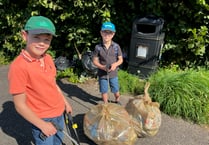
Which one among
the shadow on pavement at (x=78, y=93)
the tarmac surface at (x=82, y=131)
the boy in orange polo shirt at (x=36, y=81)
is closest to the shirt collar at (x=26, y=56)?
the boy in orange polo shirt at (x=36, y=81)

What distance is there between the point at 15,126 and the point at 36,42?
86.2 inches

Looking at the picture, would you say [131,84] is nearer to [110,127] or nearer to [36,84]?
[110,127]

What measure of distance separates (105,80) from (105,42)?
588mm

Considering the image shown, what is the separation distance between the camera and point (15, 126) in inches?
154

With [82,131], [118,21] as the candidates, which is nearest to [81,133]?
[82,131]

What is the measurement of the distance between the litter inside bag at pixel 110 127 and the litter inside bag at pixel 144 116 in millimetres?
189

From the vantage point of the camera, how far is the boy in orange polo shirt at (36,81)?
2061 mm

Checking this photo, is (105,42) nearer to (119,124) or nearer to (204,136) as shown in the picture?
(119,124)

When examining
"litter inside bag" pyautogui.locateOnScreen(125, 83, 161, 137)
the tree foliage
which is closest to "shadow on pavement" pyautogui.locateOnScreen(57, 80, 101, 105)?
the tree foliage

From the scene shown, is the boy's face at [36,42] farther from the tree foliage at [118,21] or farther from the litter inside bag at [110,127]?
the tree foliage at [118,21]

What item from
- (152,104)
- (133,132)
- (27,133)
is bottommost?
(27,133)

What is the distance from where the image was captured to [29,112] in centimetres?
207

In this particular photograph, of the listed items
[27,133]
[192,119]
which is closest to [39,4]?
[27,133]

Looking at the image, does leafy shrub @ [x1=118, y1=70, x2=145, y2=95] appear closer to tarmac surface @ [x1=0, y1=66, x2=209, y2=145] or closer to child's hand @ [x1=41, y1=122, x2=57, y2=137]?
tarmac surface @ [x1=0, y1=66, x2=209, y2=145]
